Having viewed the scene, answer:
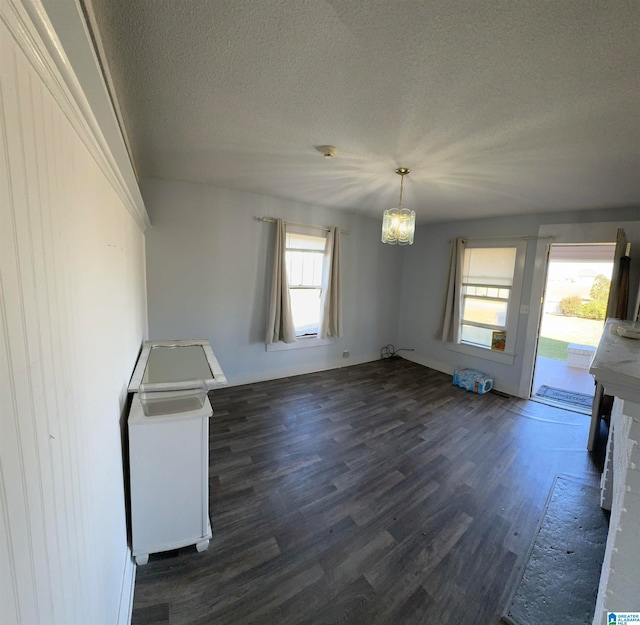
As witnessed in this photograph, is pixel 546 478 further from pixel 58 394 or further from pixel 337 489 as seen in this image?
pixel 58 394

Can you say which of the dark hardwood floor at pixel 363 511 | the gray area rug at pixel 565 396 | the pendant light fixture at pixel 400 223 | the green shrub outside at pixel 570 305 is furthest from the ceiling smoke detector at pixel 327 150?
the green shrub outside at pixel 570 305

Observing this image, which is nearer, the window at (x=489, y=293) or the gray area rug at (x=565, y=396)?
Answer: the gray area rug at (x=565, y=396)

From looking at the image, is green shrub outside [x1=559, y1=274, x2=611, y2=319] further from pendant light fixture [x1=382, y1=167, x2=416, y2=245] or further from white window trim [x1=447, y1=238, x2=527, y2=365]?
pendant light fixture [x1=382, y1=167, x2=416, y2=245]

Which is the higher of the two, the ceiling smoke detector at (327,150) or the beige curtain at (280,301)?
the ceiling smoke detector at (327,150)

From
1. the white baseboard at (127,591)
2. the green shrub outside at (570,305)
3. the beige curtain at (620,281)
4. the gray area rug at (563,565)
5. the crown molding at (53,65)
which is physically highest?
the crown molding at (53,65)

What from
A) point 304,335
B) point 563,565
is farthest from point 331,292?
point 563,565

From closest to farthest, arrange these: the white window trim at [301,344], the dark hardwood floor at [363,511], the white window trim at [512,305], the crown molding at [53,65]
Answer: the crown molding at [53,65] → the dark hardwood floor at [363,511] → the white window trim at [512,305] → the white window trim at [301,344]

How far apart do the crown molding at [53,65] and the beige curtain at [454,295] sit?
4.41 meters

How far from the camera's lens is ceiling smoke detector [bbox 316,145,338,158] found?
2.04 metres

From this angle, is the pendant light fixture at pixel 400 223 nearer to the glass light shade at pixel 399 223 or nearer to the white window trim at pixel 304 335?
the glass light shade at pixel 399 223

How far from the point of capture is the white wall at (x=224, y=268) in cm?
319

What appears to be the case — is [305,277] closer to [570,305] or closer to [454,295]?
[454,295]

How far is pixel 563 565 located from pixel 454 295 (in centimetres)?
341

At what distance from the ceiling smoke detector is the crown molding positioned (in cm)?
132
